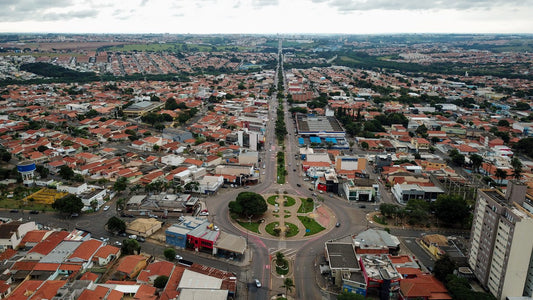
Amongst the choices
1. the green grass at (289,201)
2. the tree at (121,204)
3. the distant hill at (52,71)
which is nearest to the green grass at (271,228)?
the green grass at (289,201)

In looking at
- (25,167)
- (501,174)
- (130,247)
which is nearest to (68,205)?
(130,247)

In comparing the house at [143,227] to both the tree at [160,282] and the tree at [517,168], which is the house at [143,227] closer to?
the tree at [160,282]

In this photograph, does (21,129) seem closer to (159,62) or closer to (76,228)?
(76,228)

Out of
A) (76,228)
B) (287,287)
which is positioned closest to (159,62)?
(76,228)

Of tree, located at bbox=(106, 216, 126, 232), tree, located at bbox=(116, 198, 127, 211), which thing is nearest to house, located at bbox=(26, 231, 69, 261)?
tree, located at bbox=(106, 216, 126, 232)

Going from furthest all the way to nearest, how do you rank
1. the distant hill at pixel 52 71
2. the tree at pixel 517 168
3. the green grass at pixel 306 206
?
the distant hill at pixel 52 71 → the tree at pixel 517 168 → the green grass at pixel 306 206
